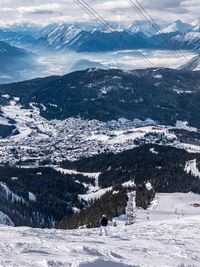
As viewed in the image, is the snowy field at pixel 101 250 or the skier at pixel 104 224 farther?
the skier at pixel 104 224

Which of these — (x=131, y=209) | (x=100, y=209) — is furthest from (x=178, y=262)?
(x=100, y=209)

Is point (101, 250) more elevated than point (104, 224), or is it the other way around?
point (104, 224)

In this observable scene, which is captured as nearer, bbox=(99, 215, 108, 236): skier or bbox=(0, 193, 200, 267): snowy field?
bbox=(0, 193, 200, 267): snowy field

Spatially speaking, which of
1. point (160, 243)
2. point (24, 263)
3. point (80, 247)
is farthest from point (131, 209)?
point (24, 263)

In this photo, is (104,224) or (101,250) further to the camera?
(104,224)

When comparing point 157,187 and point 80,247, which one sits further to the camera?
point 157,187

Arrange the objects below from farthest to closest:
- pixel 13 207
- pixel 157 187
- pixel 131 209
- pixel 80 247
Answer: pixel 13 207 < pixel 157 187 < pixel 131 209 < pixel 80 247

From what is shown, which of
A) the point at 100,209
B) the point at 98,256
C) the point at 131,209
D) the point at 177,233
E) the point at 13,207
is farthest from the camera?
the point at 13,207

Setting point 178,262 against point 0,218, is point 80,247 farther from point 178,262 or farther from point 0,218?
point 0,218

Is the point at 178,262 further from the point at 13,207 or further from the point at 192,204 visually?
the point at 13,207

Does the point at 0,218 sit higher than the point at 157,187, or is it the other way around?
the point at 157,187
